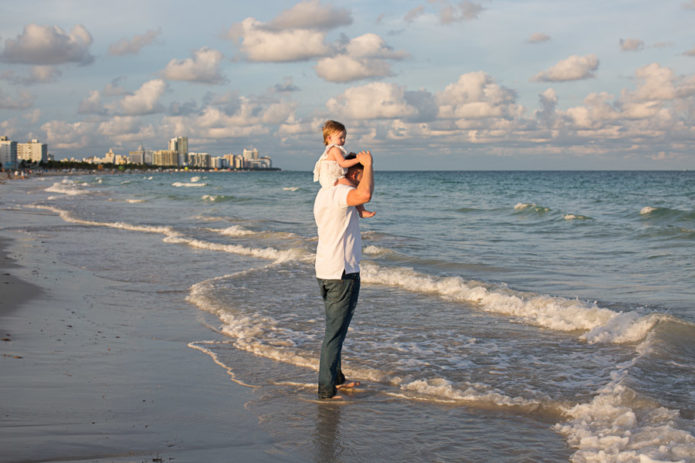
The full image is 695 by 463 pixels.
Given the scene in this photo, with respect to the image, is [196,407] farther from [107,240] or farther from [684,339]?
[107,240]

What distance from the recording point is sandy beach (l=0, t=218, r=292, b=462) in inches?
152

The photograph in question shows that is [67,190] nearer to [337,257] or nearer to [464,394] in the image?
[337,257]

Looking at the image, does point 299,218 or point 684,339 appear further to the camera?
point 299,218

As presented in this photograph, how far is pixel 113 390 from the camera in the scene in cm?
498

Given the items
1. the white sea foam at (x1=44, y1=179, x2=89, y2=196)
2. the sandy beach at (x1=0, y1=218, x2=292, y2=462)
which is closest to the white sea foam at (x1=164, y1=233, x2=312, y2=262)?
the sandy beach at (x1=0, y1=218, x2=292, y2=462)

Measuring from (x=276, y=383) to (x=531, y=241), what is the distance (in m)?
14.2

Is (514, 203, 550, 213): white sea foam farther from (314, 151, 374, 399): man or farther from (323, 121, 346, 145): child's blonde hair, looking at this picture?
(323, 121, 346, 145): child's blonde hair

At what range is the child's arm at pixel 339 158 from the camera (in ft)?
14.5

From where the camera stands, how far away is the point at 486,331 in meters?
7.73

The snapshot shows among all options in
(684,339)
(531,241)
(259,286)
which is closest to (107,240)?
(259,286)

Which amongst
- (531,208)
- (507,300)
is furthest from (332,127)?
(531,208)

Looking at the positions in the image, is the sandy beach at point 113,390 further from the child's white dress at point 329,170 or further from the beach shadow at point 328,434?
the child's white dress at point 329,170

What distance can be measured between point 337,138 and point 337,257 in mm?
960

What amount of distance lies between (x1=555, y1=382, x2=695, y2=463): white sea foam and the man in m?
1.88
